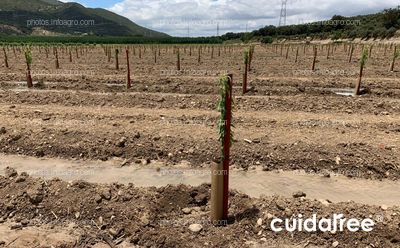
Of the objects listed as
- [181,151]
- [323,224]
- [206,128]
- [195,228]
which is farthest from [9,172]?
[323,224]

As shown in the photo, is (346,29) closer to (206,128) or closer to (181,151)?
(206,128)

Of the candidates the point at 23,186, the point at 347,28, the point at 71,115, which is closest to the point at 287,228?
the point at 23,186

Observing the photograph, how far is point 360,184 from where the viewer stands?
20.0 ft

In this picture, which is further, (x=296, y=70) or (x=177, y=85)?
(x=296, y=70)

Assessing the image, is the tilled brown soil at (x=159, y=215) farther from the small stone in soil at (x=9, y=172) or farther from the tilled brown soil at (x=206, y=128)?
the tilled brown soil at (x=206, y=128)

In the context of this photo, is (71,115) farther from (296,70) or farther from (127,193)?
(296,70)

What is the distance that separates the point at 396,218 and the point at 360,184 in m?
1.60

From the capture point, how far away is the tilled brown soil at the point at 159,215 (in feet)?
14.2

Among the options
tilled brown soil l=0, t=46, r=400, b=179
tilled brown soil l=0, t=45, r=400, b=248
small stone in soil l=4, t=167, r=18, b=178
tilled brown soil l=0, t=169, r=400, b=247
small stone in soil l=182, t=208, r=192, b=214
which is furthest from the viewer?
tilled brown soil l=0, t=46, r=400, b=179

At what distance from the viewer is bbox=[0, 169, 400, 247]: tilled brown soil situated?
4.32 meters

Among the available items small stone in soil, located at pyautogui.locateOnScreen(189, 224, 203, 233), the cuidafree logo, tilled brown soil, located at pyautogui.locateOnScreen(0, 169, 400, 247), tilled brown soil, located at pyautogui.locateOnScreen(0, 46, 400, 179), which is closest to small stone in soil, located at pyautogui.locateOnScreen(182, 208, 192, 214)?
tilled brown soil, located at pyautogui.locateOnScreen(0, 169, 400, 247)

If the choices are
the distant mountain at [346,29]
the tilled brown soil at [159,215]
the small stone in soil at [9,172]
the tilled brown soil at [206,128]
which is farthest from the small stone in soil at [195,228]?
the distant mountain at [346,29]

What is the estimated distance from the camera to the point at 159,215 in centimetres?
482

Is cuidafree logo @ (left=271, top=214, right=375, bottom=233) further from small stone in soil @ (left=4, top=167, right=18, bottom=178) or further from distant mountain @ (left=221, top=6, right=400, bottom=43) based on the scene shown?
distant mountain @ (left=221, top=6, right=400, bottom=43)
